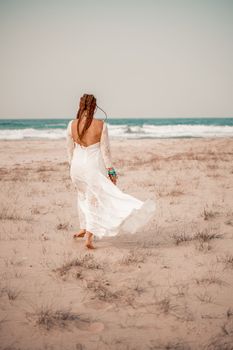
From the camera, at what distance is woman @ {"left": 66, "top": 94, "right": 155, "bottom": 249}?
4.31 metres

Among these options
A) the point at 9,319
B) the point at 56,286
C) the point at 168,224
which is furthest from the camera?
the point at 168,224

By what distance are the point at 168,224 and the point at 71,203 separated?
8.75 feet

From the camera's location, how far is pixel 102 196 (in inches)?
177

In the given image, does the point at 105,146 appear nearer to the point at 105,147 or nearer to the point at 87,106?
the point at 105,147

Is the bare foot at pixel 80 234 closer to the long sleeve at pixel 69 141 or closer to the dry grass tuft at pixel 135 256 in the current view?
the dry grass tuft at pixel 135 256

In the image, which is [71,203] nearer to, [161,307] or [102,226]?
[102,226]

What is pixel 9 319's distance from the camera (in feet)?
9.61

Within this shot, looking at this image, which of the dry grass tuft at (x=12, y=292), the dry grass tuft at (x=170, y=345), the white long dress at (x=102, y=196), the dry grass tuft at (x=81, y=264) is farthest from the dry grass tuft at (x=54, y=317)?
the white long dress at (x=102, y=196)

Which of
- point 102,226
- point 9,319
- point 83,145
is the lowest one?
point 9,319

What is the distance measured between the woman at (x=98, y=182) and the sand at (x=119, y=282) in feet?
1.51

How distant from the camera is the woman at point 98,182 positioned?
14.1 feet

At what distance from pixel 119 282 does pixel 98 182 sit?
144 cm

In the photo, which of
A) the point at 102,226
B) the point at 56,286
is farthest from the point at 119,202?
the point at 56,286

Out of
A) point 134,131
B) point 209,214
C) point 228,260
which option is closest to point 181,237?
point 228,260
